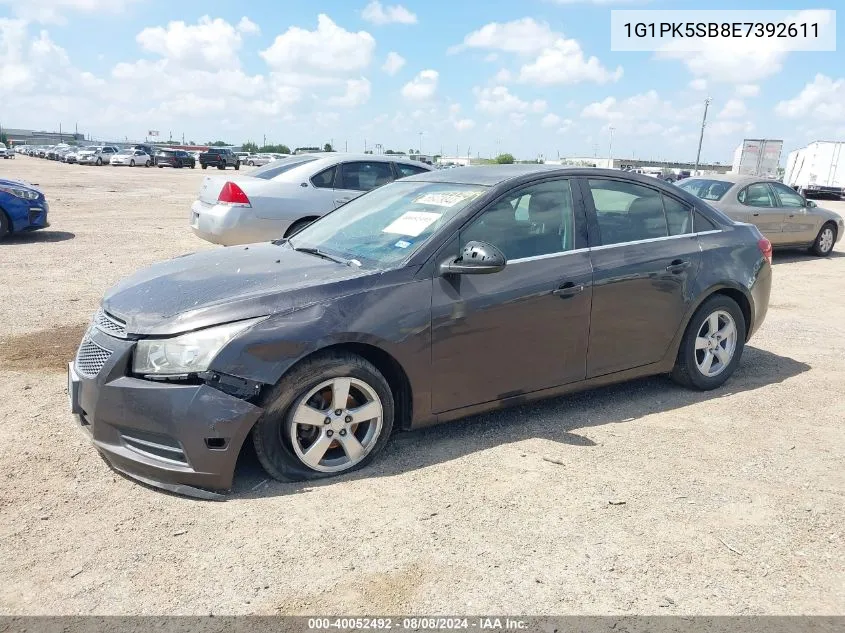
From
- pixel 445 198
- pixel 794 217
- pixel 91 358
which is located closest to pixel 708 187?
pixel 794 217

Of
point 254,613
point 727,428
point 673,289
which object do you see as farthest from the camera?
point 673,289

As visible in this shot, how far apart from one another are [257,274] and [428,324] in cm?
102

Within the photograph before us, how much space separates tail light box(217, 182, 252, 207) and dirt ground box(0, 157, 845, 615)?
169 inches

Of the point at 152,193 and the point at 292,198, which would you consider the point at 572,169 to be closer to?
the point at 292,198

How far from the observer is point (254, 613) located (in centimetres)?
272

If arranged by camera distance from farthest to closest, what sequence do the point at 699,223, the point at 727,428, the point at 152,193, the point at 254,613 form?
1. the point at 152,193
2. the point at 699,223
3. the point at 727,428
4. the point at 254,613

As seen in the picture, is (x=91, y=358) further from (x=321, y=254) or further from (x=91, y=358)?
(x=321, y=254)

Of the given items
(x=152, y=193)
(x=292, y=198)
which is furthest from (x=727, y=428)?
(x=152, y=193)

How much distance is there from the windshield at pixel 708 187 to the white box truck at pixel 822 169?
26.2 meters

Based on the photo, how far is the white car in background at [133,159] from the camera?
57562mm

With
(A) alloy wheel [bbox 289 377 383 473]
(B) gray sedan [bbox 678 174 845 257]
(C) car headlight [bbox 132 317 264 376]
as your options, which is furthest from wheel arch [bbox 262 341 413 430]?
(B) gray sedan [bbox 678 174 845 257]

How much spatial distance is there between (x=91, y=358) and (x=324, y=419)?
50.0 inches

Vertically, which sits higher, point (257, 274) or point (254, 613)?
point (257, 274)

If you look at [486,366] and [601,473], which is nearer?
[601,473]
